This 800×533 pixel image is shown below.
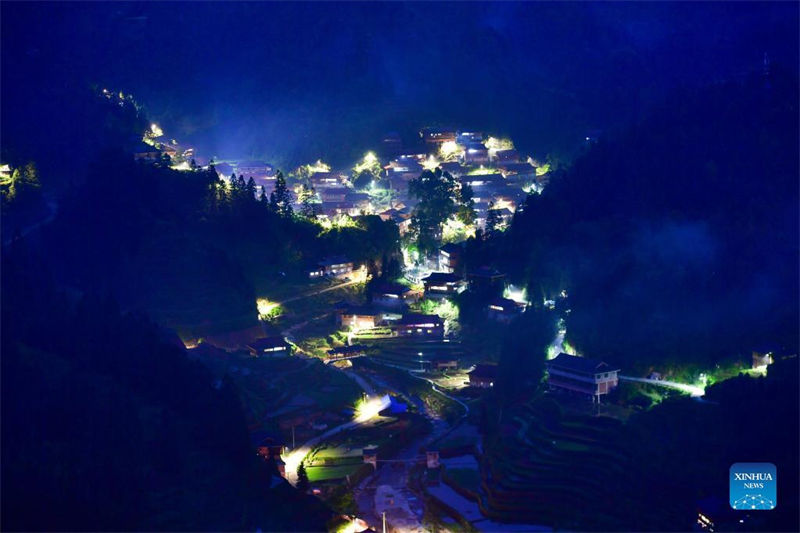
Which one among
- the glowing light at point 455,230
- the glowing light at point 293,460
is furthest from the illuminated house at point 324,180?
the glowing light at point 293,460

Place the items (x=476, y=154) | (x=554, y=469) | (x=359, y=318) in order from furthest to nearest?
(x=476, y=154) → (x=359, y=318) → (x=554, y=469)

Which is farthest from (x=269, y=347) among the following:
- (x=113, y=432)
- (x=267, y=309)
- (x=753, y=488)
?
(x=753, y=488)

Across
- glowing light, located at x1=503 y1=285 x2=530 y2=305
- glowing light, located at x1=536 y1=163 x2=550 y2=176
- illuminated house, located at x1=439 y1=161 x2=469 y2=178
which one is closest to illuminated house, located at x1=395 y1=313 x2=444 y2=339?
glowing light, located at x1=503 y1=285 x2=530 y2=305

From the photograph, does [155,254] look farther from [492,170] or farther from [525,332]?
[492,170]

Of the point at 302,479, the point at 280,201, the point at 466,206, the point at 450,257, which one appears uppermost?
the point at 466,206

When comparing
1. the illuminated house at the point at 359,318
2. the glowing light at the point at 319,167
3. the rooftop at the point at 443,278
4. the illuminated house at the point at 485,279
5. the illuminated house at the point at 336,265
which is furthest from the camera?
the glowing light at the point at 319,167

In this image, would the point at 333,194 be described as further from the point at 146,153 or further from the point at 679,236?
the point at 679,236

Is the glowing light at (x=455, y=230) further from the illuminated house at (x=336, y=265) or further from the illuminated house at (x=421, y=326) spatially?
the illuminated house at (x=421, y=326)
